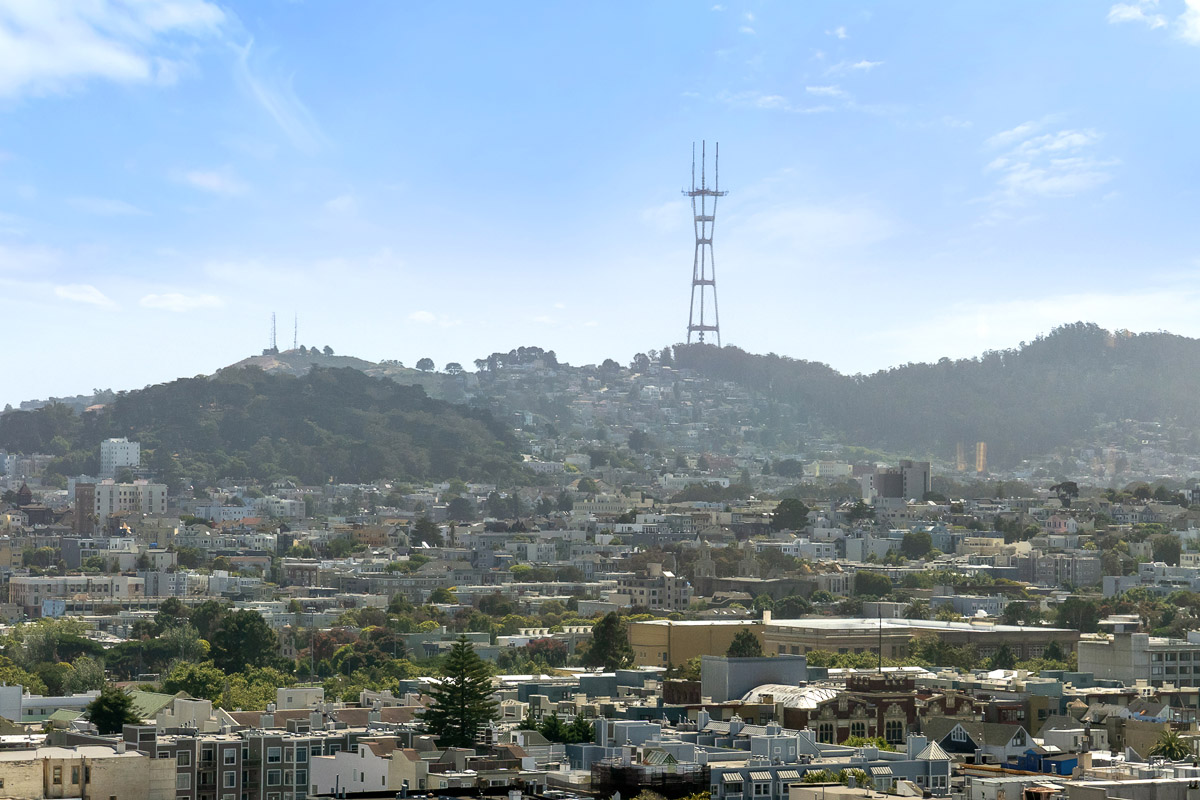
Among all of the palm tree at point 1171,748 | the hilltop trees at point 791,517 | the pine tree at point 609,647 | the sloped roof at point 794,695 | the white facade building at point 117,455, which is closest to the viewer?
the palm tree at point 1171,748

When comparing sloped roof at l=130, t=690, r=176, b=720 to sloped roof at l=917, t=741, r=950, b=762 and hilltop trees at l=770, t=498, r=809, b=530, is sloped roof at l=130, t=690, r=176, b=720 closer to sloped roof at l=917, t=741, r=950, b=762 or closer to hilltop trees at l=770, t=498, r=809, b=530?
sloped roof at l=917, t=741, r=950, b=762

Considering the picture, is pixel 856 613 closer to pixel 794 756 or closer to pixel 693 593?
pixel 693 593

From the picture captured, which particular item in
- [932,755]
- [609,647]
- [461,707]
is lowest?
[609,647]

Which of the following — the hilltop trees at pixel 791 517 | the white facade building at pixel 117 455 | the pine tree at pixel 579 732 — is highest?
the white facade building at pixel 117 455

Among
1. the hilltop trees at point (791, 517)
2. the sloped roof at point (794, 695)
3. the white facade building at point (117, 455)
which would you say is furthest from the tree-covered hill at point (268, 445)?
the sloped roof at point (794, 695)

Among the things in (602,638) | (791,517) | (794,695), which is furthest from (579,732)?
(791,517)

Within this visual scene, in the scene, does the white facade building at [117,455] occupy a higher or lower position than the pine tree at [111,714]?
higher

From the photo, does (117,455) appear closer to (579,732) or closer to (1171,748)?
(579,732)

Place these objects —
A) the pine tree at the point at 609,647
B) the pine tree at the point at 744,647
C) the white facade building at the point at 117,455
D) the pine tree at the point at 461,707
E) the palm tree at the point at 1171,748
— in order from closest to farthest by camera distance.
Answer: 1. the palm tree at the point at 1171,748
2. the pine tree at the point at 461,707
3. the pine tree at the point at 744,647
4. the pine tree at the point at 609,647
5. the white facade building at the point at 117,455

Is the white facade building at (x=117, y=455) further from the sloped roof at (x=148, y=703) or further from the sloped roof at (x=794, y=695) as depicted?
the sloped roof at (x=794, y=695)
